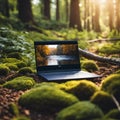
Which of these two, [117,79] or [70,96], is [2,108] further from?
[117,79]

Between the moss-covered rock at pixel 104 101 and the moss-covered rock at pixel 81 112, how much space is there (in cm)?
23

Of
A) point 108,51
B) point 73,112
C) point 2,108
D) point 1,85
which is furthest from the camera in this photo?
point 108,51

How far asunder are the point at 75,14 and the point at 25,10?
600 centimetres

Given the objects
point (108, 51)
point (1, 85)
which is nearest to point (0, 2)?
point (108, 51)

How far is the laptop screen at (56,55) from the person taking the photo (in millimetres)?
7875

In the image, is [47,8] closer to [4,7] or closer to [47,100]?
[4,7]

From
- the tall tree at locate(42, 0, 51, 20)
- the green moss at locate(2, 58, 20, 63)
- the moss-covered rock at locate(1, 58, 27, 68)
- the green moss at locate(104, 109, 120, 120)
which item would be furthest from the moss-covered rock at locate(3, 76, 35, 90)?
the tall tree at locate(42, 0, 51, 20)

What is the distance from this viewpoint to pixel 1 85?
7078 millimetres

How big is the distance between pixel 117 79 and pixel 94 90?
48cm

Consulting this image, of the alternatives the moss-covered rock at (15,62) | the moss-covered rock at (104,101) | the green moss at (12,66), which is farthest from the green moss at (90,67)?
the moss-covered rock at (104,101)

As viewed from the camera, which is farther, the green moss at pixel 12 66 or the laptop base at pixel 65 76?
the green moss at pixel 12 66

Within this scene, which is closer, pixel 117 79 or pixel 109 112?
pixel 109 112

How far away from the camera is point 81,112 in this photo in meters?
4.78

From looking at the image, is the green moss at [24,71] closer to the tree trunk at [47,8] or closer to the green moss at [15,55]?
the green moss at [15,55]
